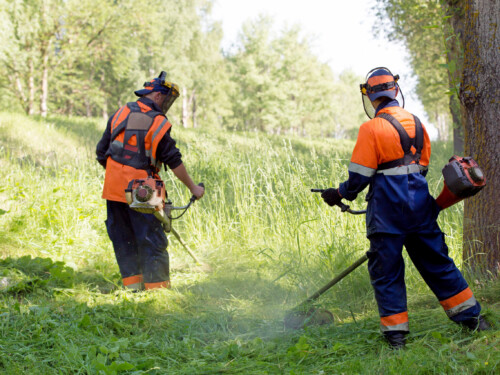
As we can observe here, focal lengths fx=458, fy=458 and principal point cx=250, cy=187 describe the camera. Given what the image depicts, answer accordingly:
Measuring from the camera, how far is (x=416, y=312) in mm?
3604

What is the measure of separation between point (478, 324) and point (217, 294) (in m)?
2.47

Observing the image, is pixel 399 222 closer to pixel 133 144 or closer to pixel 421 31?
pixel 133 144

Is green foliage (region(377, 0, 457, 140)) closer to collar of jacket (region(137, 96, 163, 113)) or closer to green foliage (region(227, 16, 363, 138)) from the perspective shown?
collar of jacket (region(137, 96, 163, 113))

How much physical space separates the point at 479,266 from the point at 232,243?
9.64ft

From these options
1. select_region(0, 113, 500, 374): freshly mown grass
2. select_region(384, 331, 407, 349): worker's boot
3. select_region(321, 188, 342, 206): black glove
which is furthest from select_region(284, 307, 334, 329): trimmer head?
select_region(321, 188, 342, 206): black glove

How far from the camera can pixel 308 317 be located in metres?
3.65

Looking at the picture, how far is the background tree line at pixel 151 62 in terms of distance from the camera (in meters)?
21.6

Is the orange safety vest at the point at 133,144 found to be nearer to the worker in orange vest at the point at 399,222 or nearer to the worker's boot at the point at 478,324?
the worker in orange vest at the point at 399,222

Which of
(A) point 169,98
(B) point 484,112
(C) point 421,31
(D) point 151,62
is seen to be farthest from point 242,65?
(B) point 484,112

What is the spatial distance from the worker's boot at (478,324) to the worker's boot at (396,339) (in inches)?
16.4

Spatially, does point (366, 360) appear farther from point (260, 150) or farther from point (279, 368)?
point (260, 150)

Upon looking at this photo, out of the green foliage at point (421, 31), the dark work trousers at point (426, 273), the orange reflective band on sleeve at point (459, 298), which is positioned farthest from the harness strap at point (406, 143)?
the green foliage at point (421, 31)

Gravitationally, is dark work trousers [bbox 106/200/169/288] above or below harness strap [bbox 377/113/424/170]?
below

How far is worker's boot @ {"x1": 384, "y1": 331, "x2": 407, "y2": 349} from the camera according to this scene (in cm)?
295
